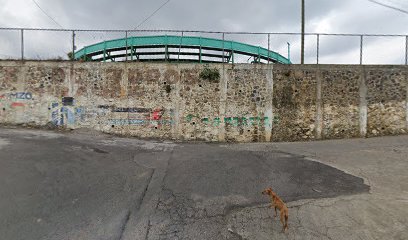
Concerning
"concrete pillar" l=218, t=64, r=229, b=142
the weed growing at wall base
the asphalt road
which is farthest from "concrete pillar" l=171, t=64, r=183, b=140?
the asphalt road

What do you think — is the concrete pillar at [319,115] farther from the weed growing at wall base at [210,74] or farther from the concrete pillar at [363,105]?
the weed growing at wall base at [210,74]

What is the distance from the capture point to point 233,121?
11.7m

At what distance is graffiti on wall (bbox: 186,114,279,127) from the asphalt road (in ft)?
10.3

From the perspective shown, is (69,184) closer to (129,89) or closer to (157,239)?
(157,239)

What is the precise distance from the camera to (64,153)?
7.33 meters

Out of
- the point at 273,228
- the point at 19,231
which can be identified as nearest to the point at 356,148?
the point at 273,228

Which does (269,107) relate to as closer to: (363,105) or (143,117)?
(363,105)

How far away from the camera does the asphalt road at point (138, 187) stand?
154 inches

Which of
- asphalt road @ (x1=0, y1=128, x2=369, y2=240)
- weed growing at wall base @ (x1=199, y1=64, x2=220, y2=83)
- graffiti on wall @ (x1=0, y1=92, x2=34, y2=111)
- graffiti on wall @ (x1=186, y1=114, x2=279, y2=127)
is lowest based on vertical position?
asphalt road @ (x1=0, y1=128, x2=369, y2=240)

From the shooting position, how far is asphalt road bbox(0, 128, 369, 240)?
3.91m

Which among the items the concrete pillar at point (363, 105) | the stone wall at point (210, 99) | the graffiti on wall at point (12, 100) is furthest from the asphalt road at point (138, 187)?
the concrete pillar at point (363, 105)

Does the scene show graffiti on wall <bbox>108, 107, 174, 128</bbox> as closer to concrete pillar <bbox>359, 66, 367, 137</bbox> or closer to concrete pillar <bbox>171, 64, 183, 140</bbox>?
concrete pillar <bbox>171, 64, 183, 140</bbox>

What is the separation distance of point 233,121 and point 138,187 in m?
7.00

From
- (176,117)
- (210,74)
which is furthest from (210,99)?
(176,117)
